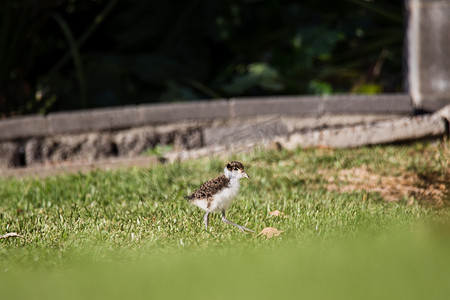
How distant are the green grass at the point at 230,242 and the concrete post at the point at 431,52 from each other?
137 cm

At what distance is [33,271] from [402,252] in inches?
61.3

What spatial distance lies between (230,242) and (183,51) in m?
5.20

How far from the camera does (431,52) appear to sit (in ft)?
19.9

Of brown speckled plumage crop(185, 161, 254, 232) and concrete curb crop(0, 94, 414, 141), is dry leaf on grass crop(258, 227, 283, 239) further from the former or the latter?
concrete curb crop(0, 94, 414, 141)

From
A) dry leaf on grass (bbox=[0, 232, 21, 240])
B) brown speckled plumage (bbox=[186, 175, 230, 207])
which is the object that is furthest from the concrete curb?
brown speckled plumage (bbox=[186, 175, 230, 207])

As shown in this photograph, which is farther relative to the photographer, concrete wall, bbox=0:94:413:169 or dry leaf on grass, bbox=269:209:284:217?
concrete wall, bbox=0:94:413:169

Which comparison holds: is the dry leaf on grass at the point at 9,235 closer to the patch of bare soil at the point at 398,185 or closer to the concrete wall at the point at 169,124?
the patch of bare soil at the point at 398,185

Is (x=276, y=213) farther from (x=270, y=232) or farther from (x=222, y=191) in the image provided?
(x=222, y=191)

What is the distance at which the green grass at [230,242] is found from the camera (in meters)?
2.36

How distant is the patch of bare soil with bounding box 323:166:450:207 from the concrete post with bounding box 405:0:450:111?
5.40ft

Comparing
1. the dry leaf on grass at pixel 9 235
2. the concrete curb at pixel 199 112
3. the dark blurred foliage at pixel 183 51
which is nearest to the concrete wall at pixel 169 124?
the concrete curb at pixel 199 112

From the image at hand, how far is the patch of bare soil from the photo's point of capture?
4098 mm

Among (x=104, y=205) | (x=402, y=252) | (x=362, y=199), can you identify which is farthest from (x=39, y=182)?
(x=402, y=252)

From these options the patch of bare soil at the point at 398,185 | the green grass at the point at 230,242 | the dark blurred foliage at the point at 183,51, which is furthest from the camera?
the dark blurred foliage at the point at 183,51
